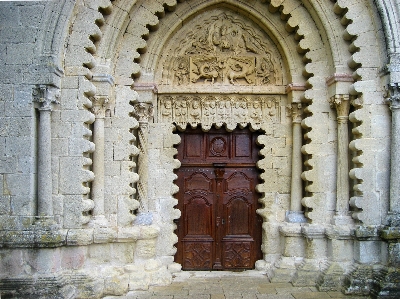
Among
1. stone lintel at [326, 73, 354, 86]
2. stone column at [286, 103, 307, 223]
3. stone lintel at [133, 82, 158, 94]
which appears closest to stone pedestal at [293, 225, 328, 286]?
stone column at [286, 103, 307, 223]

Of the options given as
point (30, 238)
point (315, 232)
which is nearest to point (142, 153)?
point (30, 238)

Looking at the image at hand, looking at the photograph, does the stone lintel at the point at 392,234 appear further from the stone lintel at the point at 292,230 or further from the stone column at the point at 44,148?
the stone column at the point at 44,148

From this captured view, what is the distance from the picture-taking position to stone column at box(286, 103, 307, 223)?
21.1 ft

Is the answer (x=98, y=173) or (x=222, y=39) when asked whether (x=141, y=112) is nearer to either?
(x=98, y=173)

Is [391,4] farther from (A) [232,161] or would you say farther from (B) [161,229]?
(B) [161,229]

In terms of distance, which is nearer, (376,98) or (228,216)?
(376,98)

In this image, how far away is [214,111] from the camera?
675cm

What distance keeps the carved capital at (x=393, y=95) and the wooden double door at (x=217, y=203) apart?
223 cm

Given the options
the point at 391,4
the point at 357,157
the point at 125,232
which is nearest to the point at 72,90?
the point at 125,232

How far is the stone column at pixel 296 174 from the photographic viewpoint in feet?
21.1

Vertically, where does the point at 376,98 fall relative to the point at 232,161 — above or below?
above

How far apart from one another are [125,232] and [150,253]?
581 mm

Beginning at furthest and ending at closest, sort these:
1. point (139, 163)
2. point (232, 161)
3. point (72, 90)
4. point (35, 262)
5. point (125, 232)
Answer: point (232, 161) → point (139, 163) → point (125, 232) → point (72, 90) → point (35, 262)

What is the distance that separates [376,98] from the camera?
5.71m
